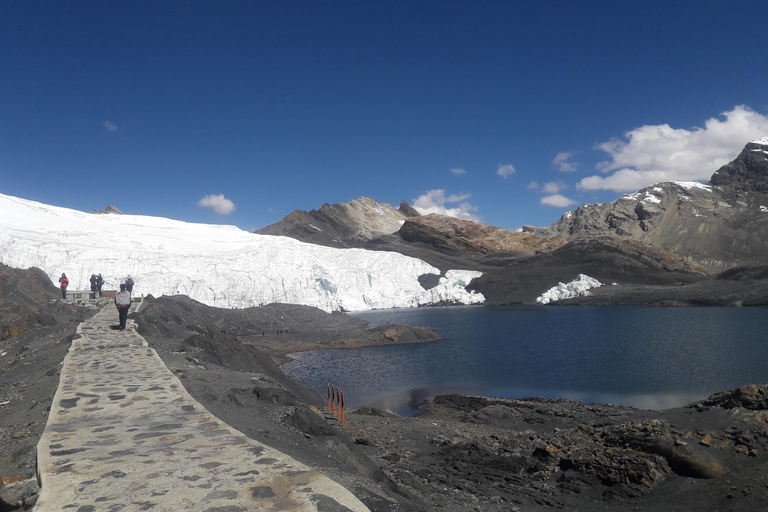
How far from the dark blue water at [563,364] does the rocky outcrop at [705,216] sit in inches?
2799

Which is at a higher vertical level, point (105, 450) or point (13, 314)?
point (13, 314)

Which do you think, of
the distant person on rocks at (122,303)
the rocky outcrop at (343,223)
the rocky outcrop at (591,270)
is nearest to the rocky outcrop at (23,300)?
the distant person on rocks at (122,303)

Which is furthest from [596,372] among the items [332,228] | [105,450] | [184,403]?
[332,228]

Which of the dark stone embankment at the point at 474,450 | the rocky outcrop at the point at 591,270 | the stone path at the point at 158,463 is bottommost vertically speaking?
the dark stone embankment at the point at 474,450

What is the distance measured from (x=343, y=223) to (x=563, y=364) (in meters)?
111

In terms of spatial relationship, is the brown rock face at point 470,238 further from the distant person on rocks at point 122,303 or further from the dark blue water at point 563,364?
the distant person on rocks at point 122,303

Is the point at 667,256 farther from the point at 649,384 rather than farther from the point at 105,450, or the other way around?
the point at 105,450

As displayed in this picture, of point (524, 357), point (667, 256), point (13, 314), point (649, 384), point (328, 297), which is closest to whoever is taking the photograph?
point (13, 314)

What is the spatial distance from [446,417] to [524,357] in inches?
532

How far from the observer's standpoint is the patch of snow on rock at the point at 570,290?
227ft

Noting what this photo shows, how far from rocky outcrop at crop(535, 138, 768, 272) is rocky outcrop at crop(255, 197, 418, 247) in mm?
56870

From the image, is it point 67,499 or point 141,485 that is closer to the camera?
point 67,499

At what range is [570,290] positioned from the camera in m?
70.1

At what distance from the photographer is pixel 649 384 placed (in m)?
19.9
